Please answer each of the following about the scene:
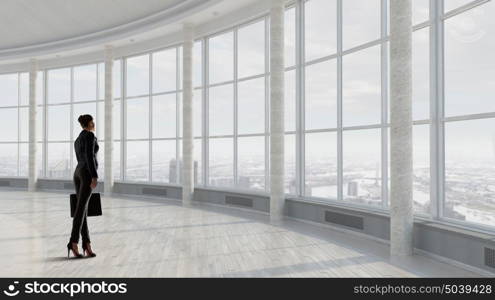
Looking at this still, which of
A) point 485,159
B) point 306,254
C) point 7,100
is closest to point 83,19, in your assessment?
point 7,100

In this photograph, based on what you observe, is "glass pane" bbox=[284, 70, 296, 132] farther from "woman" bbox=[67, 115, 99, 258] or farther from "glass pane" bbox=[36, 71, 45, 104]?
"glass pane" bbox=[36, 71, 45, 104]

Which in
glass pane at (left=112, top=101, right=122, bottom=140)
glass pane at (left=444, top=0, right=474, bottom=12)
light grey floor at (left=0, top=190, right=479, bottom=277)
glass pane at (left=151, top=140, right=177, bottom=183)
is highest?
glass pane at (left=444, top=0, right=474, bottom=12)

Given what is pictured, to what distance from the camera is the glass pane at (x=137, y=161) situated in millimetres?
17178

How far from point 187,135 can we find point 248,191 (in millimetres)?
2874

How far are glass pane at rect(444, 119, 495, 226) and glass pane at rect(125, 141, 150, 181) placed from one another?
1204 centimetres

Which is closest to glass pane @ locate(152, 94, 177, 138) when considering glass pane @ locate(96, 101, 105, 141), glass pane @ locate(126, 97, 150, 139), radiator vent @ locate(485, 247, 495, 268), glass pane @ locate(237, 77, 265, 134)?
glass pane @ locate(126, 97, 150, 139)

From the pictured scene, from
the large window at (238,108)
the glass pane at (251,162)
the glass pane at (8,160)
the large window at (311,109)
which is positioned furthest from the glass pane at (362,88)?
the glass pane at (8,160)

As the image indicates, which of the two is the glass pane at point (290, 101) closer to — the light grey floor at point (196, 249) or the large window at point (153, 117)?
the light grey floor at point (196, 249)

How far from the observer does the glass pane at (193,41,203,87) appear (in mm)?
15250

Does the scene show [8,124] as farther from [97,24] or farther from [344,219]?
[344,219]

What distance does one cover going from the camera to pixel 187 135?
47.3ft

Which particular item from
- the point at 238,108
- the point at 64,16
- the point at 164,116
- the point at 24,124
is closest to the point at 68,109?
the point at 24,124

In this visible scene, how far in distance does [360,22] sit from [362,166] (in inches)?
123

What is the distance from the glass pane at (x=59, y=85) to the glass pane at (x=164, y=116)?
5.31m
